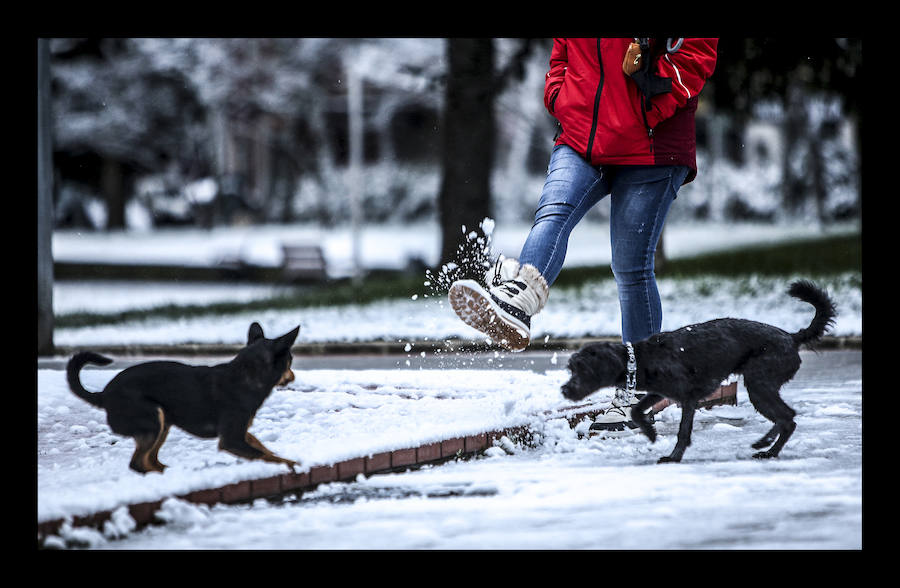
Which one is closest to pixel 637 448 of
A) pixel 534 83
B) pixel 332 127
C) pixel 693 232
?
pixel 534 83

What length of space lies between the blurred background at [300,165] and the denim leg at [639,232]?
1383cm

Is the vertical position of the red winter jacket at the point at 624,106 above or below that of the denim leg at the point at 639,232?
above

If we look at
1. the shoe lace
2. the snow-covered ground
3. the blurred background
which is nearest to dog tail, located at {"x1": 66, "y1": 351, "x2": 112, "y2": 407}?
the snow-covered ground

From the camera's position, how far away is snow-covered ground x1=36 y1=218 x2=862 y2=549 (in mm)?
3771

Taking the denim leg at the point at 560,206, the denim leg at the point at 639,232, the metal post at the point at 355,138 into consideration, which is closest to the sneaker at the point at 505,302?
the denim leg at the point at 560,206

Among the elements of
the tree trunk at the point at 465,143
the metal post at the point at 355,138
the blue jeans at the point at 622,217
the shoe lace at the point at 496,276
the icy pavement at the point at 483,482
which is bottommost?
the icy pavement at the point at 483,482

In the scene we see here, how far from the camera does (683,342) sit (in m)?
4.64

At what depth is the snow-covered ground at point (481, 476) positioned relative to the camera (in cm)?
377

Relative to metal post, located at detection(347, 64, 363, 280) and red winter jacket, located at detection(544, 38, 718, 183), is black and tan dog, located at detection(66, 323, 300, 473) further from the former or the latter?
metal post, located at detection(347, 64, 363, 280)

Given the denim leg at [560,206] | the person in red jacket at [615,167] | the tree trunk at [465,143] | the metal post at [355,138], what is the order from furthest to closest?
the metal post at [355,138]
the tree trunk at [465,143]
the denim leg at [560,206]
the person in red jacket at [615,167]

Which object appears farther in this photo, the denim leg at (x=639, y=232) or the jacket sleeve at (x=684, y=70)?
the denim leg at (x=639, y=232)

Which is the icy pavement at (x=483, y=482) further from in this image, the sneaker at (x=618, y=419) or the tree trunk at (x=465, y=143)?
the tree trunk at (x=465, y=143)

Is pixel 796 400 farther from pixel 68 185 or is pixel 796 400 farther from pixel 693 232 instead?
pixel 68 185

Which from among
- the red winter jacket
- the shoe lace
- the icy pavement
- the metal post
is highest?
the metal post
